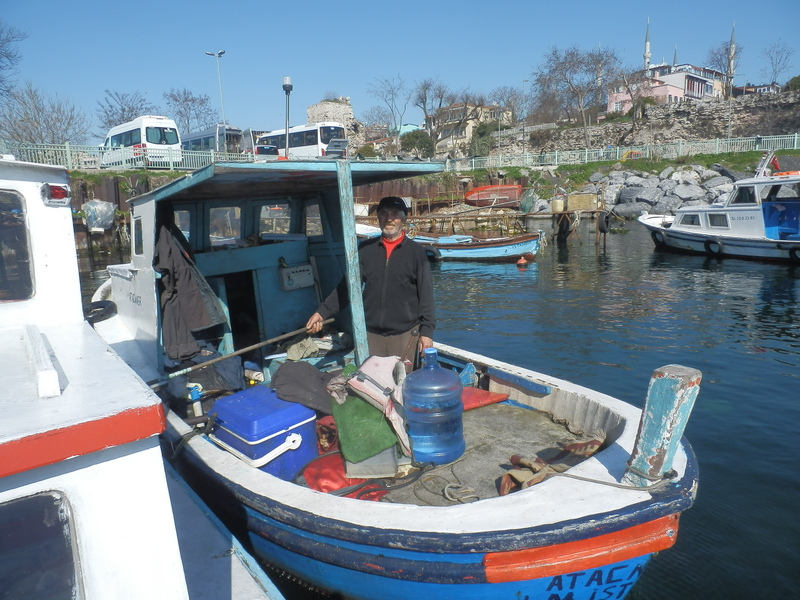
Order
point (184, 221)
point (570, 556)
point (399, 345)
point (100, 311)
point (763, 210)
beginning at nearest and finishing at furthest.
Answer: point (570, 556) < point (399, 345) < point (184, 221) < point (100, 311) < point (763, 210)

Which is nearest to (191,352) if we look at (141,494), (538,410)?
(538,410)

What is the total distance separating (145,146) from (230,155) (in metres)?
4.26

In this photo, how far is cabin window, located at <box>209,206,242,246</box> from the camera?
20.3 feet

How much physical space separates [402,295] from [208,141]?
1356 inches

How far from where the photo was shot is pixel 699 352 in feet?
31.9

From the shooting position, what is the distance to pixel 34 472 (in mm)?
1581

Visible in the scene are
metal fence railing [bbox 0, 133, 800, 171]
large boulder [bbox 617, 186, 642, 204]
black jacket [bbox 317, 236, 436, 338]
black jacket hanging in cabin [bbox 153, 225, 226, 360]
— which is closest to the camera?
black jacket [bbox 317, 236, 436, 338]

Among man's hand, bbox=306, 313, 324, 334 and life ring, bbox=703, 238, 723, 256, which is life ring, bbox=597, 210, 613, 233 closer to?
life ring, bbox=703, 238, 723, 256

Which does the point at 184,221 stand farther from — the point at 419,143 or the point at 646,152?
the point at 419,143

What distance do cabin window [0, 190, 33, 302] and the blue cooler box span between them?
163cm

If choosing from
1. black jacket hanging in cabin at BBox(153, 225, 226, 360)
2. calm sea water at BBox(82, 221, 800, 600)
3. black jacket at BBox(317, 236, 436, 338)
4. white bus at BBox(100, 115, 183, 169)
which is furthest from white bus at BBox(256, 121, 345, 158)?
black jacket at BBox(317, 236, 436, 338)

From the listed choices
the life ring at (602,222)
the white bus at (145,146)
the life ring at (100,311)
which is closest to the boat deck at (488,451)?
the life ring at (100,311)

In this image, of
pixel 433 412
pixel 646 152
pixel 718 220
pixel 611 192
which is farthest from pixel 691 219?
pixel 646 152

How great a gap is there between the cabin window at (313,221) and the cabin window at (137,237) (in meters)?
1.86
